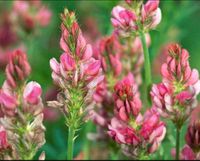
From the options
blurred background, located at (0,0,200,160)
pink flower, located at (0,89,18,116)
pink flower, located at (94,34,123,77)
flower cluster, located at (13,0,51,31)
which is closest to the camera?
pink flower, located at (0,89,18,116)

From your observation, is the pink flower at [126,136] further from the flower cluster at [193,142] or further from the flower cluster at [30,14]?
the flower cluster at [30,14]

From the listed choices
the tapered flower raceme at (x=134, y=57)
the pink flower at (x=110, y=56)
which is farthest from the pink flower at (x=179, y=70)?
the tapered flower raceme at (x=134, y=57)

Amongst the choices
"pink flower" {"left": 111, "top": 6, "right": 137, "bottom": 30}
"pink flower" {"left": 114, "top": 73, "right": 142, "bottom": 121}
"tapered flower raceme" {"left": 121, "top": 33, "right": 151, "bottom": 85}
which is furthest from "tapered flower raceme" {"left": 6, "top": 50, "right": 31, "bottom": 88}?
"tapered flower raceme" {"left": 121, "top": 33, "right": 151, "bottom": 85}

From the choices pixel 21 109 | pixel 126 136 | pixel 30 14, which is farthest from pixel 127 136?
pixel 30 14

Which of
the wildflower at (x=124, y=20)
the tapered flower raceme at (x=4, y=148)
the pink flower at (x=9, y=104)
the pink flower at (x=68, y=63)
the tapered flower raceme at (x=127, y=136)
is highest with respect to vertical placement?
the wildflower at (x=124, y=20)

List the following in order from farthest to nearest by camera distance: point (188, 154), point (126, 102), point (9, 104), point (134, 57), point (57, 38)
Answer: point (57, 38), point (134, 57), point (188, 154), point (126, 102), point (9, 104)

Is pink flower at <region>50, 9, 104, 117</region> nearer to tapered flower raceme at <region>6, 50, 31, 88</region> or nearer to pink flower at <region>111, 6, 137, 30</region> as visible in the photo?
tapered flower raceme at <region>6, 50, 31, 88</region>

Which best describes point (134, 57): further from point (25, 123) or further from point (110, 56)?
point (25, 123)
